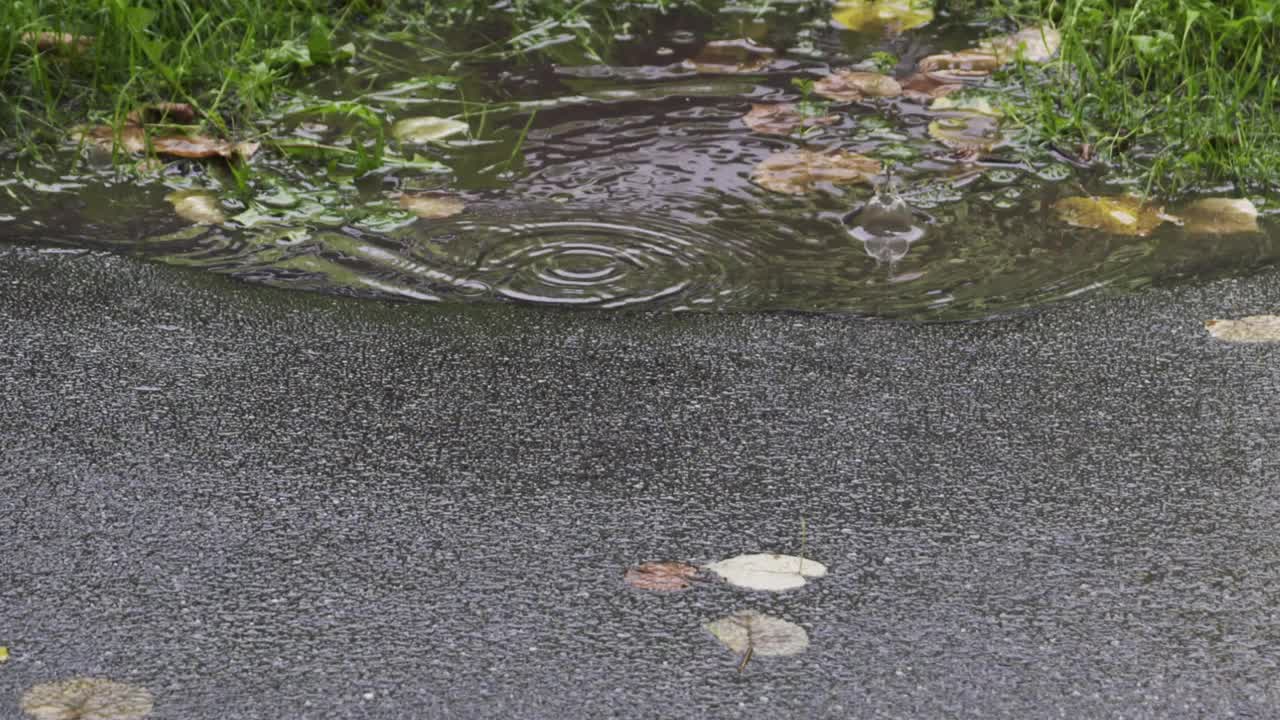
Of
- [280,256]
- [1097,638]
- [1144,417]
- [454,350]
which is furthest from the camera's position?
[280,256]

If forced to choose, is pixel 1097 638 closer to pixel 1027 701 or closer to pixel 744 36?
pixel 1027 701

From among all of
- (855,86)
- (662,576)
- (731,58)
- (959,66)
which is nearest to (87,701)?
(662,576)

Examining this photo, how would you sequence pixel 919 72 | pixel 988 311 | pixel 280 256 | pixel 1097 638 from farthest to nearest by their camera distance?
pixel 919 72
pixel 280 256
pixel 988 311
pixel 1097 638

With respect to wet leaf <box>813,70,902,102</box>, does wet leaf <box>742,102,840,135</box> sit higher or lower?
lower

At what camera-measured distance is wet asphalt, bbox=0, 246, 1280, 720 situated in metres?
1.95

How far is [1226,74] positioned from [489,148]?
199 cm

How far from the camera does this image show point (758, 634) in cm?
203

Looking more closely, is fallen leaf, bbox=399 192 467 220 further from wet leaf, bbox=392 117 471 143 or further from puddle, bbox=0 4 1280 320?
wet leaf, bbox=392 117 471 143

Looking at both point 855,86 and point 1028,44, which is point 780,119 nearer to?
point 855,86

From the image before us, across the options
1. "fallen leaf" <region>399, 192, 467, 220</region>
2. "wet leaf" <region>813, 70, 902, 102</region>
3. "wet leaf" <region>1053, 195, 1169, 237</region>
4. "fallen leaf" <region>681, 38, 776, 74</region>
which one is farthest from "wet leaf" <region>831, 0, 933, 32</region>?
"fallen leaf" <region>399, 192, 467, 220</region>

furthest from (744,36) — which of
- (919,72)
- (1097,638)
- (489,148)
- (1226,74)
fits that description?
(1097,638)

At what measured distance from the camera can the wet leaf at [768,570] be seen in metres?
2.13

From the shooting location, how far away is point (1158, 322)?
9.82ft

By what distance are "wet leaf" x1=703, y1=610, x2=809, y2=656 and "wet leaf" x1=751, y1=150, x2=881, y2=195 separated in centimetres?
182
